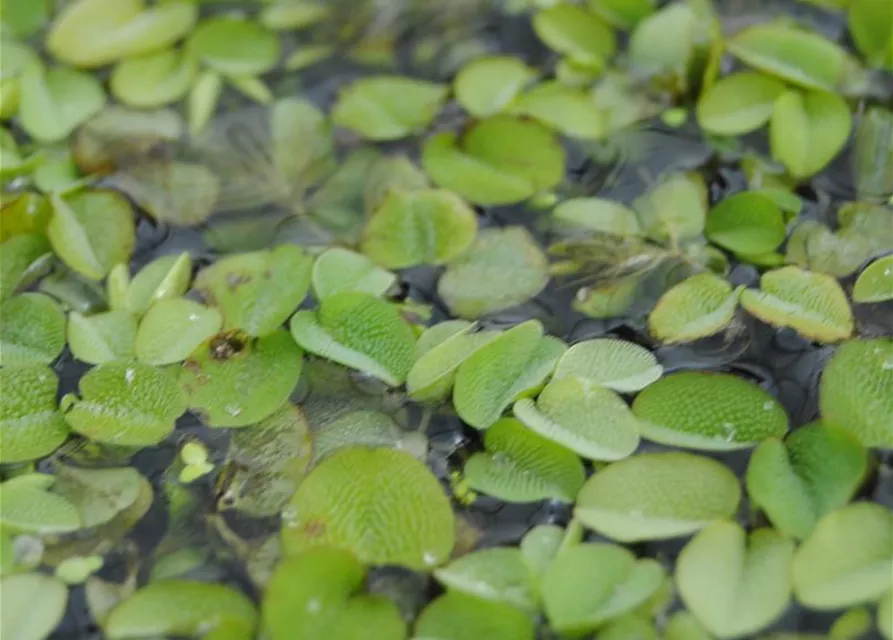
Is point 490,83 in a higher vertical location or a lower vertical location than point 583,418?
higher

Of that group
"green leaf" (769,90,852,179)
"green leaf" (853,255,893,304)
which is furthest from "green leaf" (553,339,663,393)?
"green leaf" (769,90,852,179)

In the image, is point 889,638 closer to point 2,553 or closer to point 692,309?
point 692,309

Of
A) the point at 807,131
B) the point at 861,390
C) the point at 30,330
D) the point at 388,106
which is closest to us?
the point at 861,390

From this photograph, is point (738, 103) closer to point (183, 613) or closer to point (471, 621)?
point (471, 621)

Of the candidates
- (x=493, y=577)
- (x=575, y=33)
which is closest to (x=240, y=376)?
(x=493, y=577)

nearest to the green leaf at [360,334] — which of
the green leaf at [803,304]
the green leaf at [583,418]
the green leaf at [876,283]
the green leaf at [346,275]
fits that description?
the green leaf at [346,275]

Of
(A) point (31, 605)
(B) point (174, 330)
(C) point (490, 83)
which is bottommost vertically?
(A) point (31, 605)

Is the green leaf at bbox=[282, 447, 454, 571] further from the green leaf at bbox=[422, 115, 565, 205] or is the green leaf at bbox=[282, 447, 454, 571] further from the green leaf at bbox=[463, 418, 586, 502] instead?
the green leaf at bbox=[422, 115, 565, 205]

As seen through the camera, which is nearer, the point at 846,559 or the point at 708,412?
the point at 846,559

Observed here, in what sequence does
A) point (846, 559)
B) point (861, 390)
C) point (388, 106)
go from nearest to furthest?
point (846, 559) < point (861, 390) < point (388, 106)
